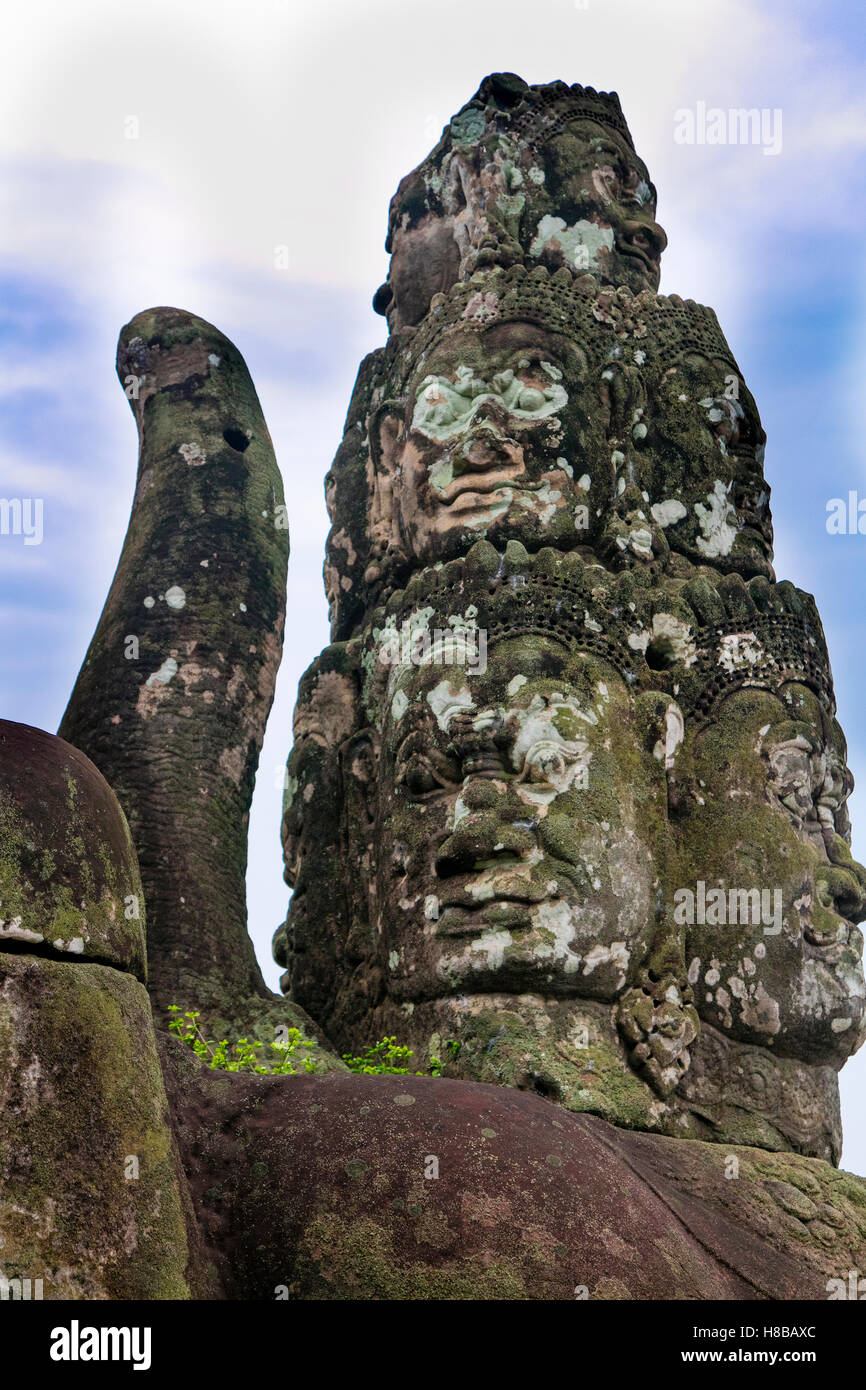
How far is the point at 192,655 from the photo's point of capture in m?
5.99

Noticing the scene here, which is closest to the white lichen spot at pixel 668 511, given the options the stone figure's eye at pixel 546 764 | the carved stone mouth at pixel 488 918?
the stone figure's eye at pixel 546 764

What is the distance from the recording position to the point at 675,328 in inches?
255

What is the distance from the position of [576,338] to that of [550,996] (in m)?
2.93

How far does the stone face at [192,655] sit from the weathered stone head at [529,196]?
4.12 feet

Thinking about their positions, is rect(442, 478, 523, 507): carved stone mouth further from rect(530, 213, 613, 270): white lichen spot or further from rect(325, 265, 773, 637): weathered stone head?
rect(530, 213, 613, 270): white lichen spot

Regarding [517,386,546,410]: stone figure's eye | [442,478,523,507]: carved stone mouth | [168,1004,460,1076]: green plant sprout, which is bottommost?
[168,1004,460,1076]: green plant sprout

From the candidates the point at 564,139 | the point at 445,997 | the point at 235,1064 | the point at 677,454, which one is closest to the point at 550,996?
the point at 445,997

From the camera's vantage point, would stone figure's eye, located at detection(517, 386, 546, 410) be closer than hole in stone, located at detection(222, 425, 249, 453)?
Yes

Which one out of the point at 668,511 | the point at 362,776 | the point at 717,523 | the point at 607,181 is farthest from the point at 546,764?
the point at 607,181

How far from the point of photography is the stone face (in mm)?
5621

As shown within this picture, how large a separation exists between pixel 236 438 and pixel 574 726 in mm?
2541

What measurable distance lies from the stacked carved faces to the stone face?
49 cm

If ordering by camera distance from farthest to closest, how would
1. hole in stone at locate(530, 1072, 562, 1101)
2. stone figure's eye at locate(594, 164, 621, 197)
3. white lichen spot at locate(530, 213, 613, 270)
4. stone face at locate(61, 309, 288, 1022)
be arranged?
stone figure's eye at locate(594, 164, 621, 197)
white lichen spot at locate(530, 213, 613, 270)
stone face at locate(61, 309, 288, 1022)
hole in stone at locate(530, 1072, 562, 1101)


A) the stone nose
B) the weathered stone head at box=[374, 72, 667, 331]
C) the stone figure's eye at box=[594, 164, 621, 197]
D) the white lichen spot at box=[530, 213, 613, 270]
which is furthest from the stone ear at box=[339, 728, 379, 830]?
the stone figure's eye at box=[594, 164, 621, 197]
